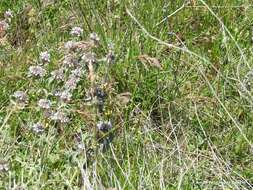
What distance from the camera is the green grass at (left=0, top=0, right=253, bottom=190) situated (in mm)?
2486

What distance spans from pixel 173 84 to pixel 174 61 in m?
0.16

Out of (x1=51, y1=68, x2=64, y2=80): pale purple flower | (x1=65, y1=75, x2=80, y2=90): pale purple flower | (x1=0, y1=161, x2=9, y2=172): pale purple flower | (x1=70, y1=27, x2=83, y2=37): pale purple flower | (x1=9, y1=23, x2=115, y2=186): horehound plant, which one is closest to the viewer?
(x1=0, y1=161, x2=9, y2=172): pale purple flower

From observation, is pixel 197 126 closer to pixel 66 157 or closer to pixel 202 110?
pixel 202 110

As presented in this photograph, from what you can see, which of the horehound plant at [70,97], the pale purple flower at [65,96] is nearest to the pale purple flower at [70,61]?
the horehound plant at [70,97]

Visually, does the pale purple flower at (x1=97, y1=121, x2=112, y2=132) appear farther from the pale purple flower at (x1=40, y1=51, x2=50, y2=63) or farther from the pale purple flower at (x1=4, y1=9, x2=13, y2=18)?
the pale purple flower at (x1=4, y1=9, x2=13, y2=18)

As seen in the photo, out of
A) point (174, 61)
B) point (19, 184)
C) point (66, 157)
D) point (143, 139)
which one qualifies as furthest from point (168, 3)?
point (19, 184)

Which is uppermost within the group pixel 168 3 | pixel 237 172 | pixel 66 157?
pixel 168 3

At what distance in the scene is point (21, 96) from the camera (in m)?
2.62

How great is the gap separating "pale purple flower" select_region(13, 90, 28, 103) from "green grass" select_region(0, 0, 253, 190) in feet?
0.21

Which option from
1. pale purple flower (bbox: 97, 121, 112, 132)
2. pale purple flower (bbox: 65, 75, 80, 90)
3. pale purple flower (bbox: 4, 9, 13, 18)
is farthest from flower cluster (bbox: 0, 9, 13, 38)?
pale purple flower (bbox: 97, 121, 112, 132)

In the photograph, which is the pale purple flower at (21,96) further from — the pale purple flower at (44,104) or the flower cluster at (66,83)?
the pale purple flower at (44,104)

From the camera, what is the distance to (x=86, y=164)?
2.41 m

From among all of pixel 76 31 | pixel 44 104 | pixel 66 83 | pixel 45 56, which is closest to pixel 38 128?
pixel 44 104

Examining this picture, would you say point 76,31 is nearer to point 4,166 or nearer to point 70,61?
point 70,61
